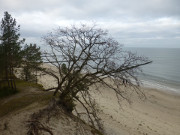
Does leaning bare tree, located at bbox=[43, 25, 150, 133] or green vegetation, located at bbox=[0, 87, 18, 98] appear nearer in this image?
leaning bare tree, located at bbox=[43, 25, 150, 133]

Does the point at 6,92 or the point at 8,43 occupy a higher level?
the point at 8,43

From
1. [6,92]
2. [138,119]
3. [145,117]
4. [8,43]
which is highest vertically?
[8,43]

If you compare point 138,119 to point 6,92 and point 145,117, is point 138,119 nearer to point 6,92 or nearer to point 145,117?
point 145,117

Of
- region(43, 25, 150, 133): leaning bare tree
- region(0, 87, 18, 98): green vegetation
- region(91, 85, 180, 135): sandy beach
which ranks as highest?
region(43, 25, 150, 133): leaning bare tree

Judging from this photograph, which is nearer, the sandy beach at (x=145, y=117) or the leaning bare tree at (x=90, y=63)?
the leaning bare tree at (x=90, y=63)

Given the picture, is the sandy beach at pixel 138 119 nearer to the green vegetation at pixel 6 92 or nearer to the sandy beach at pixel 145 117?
the sandy beach at pixel 145 117

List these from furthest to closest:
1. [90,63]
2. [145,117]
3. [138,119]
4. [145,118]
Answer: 1. [145,117]
2. [145,118]
3. [138,119]
4. [90,63]

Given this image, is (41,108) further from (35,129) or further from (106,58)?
(106,58)

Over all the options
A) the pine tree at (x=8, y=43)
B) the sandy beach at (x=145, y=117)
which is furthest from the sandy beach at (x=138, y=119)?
the pine tree at (x=8, y=43)

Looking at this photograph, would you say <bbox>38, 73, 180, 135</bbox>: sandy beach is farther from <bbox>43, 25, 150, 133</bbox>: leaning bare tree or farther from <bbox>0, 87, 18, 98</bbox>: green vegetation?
<bbox>0, 87, 18, 98</bbox>: green vegetation

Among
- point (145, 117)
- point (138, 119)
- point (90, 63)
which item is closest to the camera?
point (90, 63)

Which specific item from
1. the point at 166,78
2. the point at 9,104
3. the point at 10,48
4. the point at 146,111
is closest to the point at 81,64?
the point at 9,104

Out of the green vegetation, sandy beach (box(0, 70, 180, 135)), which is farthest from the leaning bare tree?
the green vegetation

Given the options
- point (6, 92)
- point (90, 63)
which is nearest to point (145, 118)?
point (90, 63)
